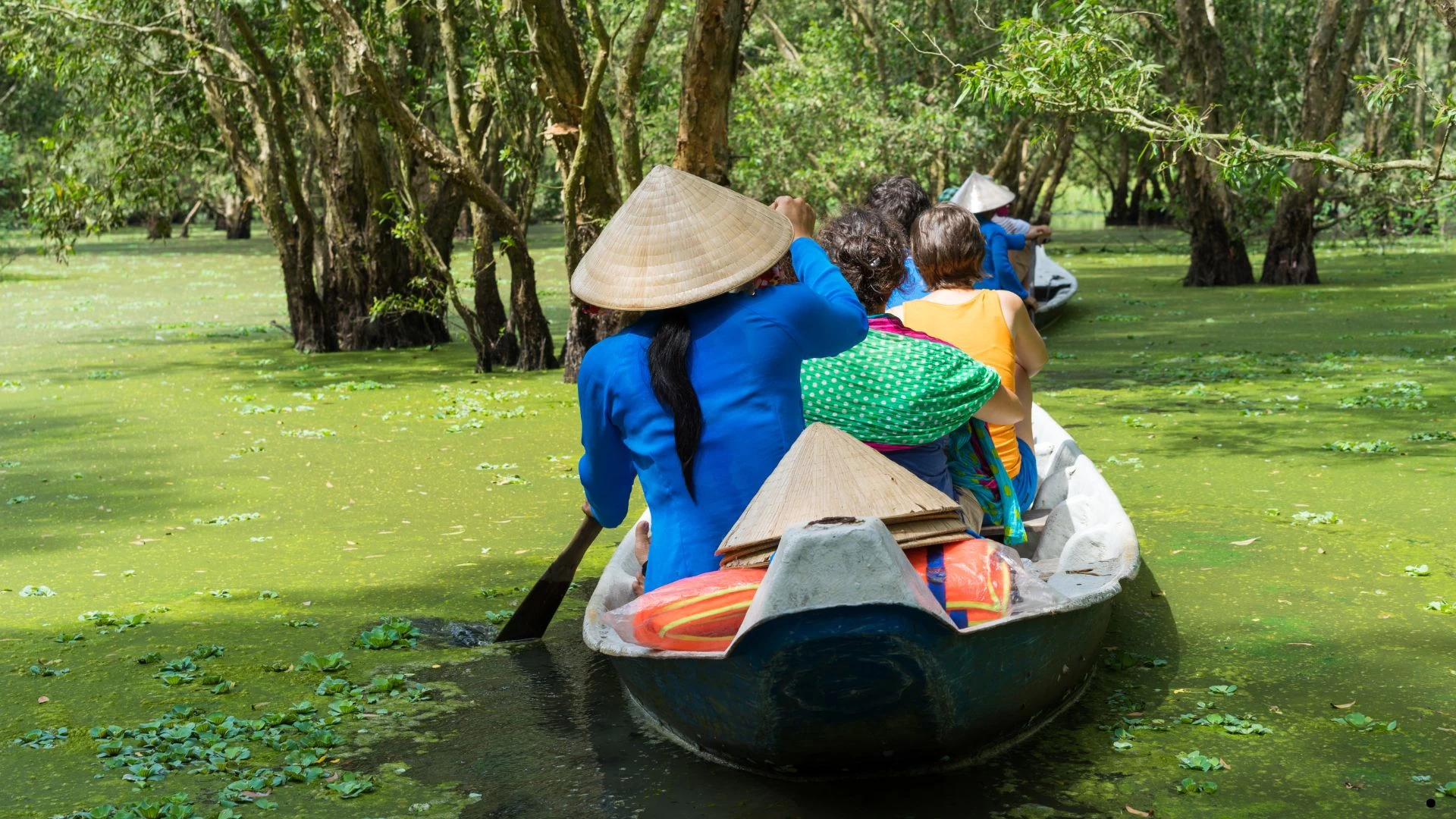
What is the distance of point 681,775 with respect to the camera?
4.16 m

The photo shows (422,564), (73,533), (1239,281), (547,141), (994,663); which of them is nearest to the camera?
(994,663)

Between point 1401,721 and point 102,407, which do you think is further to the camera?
point 102,407

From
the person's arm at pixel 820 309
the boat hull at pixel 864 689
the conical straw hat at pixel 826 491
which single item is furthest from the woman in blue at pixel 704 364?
the boat hull at pixel 864 689

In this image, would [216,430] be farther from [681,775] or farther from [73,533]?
[681,775]

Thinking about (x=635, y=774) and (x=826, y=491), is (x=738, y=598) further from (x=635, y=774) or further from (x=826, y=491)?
(x=635, y=774)

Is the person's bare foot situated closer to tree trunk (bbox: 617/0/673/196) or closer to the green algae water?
the green algae water

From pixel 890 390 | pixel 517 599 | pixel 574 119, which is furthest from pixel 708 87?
pixel 890 390

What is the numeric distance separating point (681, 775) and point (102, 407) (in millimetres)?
9325

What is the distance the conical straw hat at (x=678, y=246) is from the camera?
4.06 m

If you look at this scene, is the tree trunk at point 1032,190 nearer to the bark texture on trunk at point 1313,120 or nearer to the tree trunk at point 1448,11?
the bark texture on trunk at point 1313,120

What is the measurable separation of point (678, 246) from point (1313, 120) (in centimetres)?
1600

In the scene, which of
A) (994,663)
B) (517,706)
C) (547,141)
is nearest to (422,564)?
(517,706)

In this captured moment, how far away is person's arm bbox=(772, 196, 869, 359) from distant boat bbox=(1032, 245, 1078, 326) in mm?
11311

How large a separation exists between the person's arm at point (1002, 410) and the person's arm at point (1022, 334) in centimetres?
36
